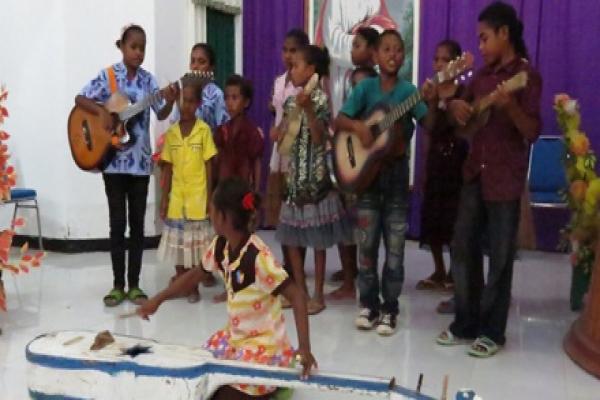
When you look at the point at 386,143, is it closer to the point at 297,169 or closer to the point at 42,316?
the point at 297,169

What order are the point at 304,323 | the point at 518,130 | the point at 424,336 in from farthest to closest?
1. the point at 424,336
2. the point at 518,130
3. the point at 304,323

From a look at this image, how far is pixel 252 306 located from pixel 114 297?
1.75 m

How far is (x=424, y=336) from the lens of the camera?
3240 mm

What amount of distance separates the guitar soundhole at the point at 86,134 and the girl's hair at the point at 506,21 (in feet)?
7.01

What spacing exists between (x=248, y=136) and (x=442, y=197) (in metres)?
1.18

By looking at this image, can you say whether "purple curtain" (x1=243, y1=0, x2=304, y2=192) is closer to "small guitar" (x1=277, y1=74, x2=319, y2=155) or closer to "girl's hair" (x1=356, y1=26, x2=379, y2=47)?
"girl's hair" (x1=356, y1=26, x2=379, y2=47)

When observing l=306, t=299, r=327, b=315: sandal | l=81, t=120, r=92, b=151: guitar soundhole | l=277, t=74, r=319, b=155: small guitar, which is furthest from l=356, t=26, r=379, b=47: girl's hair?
l=81, t=120, r=92, b=151: guitar soundhole

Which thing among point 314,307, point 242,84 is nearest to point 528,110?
point 314,307

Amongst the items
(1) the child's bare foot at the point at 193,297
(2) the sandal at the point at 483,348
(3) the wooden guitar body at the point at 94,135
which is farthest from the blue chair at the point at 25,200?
(2) the sandal at the point at 483,348

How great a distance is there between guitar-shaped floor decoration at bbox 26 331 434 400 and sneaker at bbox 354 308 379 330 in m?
1.33

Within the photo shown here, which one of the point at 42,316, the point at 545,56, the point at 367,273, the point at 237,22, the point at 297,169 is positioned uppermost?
the point at 237,22

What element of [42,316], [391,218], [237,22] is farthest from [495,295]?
[237,22]

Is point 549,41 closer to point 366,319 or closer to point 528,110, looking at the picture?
point 528,110

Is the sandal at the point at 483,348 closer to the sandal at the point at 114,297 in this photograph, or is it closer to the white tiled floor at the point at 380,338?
the white tiled floor at the point at 380,338
